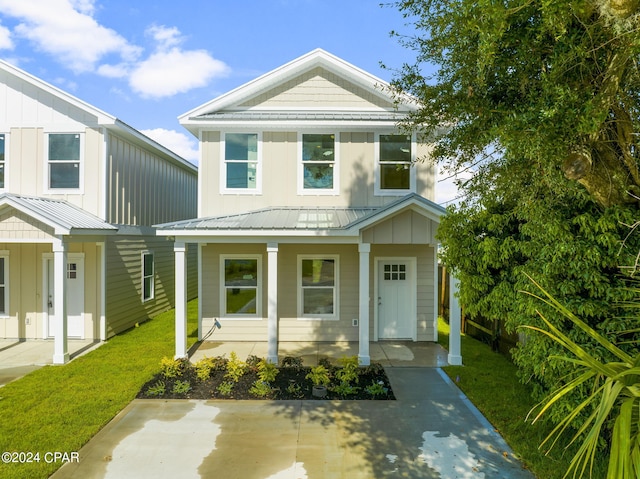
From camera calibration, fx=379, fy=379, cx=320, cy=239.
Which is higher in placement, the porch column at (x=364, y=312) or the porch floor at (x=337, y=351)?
the porch column at (x=364, y=312)

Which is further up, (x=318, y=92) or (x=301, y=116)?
(x=318, y=92)

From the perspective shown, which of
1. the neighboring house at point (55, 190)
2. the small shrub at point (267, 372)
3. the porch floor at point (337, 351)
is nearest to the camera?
the small shrub at point (267, 372)

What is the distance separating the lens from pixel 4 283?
1066 cm

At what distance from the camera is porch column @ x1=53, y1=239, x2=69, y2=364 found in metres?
8.64

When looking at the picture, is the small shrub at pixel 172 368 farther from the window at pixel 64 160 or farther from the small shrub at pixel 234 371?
the window at pixel 64 160

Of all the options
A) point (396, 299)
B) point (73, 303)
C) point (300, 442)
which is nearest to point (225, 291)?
point (73, 303)

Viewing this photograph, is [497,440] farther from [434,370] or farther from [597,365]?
[597,365]

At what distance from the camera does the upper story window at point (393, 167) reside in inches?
414

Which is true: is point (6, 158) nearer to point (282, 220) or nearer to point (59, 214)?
point (59, 214)

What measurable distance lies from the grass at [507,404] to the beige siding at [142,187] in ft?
33.3

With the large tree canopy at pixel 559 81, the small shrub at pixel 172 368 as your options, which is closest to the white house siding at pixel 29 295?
the small shrub at pixel 172 368

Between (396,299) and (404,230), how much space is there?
296 cm

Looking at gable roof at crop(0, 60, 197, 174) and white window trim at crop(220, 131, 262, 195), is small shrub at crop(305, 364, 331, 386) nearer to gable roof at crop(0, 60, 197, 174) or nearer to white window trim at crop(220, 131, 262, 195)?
white window trim at crop(220, 131, 262, 195)

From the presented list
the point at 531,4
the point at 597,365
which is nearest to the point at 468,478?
the point at 597,365
